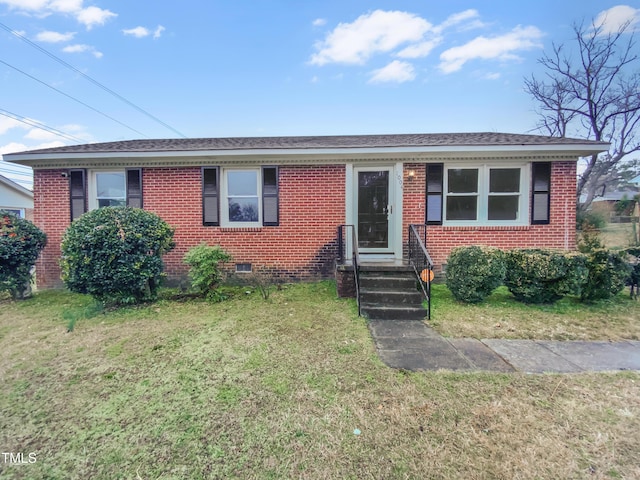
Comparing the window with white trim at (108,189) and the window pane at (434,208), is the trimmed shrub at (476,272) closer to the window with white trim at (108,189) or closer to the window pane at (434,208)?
the window pane at (434,208)

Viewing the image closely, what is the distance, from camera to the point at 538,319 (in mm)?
4434

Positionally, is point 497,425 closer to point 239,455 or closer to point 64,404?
point 239,455

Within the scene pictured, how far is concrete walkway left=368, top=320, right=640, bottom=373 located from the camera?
3.00 m

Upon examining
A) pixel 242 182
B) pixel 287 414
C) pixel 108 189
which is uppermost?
pixel 242 182

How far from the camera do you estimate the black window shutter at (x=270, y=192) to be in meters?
6.64

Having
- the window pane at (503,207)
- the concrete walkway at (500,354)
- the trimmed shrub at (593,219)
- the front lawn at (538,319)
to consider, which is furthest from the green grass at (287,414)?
the trimmed shrub at (593,219)

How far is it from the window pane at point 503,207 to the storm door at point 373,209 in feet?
7.73

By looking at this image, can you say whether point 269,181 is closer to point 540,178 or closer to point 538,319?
point 538,319

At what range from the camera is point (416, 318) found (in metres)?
4.53

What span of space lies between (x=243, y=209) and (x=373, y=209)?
3.10 m

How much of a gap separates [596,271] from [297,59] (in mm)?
14995

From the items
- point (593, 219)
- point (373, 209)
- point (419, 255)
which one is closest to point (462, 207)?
point (419, 255)

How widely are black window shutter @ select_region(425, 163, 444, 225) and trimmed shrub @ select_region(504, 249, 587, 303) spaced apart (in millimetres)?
1812

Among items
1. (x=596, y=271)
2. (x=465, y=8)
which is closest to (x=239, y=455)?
(x=596, y=271)
